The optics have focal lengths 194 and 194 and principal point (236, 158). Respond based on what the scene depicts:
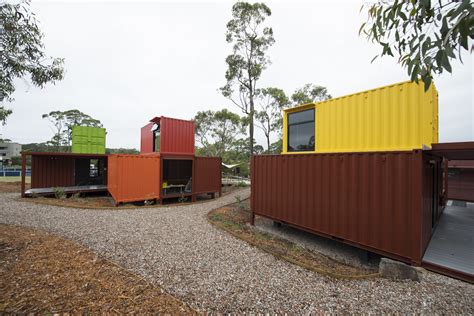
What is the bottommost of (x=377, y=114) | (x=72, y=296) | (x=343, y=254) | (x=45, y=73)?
(x=343, y=254)

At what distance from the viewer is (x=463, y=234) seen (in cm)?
464

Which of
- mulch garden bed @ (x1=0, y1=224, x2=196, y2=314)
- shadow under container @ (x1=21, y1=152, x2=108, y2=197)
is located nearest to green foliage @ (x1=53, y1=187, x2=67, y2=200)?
shadow under container @ (x1=21, y1=152, x2=108, y2=197)

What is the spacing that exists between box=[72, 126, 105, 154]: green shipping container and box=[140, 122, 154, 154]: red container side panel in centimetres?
455

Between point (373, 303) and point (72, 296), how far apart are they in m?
4.01

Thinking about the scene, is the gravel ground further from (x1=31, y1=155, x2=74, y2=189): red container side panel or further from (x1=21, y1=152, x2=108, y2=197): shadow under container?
(x1=31, y1=155, x2=74, y2=189): red container side panel

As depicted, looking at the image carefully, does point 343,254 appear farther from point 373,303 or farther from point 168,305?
point 168,305

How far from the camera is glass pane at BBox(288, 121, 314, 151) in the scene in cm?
658

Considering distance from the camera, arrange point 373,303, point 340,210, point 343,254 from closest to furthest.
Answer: point 373,303
point 340,210
point 343,254

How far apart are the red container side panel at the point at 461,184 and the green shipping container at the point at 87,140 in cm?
2249

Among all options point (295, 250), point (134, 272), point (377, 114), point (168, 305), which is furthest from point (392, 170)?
point (134, 272)

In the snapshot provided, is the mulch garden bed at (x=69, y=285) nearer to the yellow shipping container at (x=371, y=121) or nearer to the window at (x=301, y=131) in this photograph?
the yellow shipping container at (x=371, y=121)

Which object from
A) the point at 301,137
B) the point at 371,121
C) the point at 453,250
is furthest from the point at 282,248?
the point at 371,121

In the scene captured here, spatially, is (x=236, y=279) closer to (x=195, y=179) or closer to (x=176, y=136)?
(x=195, y=179)

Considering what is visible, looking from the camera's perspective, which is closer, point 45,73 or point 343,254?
point 45,73
